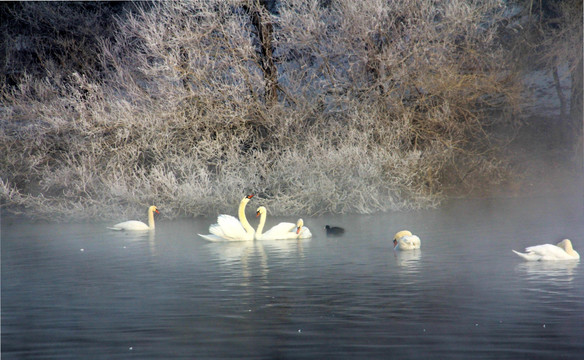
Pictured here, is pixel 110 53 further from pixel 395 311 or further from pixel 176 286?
pixel 395 311

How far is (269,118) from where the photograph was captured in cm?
2073

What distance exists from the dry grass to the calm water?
5.04 meters

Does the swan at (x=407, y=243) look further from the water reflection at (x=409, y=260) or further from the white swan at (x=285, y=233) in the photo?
the white swan at (x=285, y=233)

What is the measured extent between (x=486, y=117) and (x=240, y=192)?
8.23 meters

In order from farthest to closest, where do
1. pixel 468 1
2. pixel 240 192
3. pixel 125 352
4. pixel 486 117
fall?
pixel 486 117 < pixel 468 1 < pixel 240 192 < pixel 125 352

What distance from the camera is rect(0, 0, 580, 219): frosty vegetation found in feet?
65.4

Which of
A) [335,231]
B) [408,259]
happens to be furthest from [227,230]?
[408,259]

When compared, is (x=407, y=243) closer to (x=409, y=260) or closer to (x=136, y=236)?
(x=409, y=260)

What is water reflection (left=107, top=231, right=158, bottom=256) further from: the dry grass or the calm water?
the dry grass

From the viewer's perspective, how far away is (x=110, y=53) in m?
22.1

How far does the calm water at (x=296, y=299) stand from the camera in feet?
21.0

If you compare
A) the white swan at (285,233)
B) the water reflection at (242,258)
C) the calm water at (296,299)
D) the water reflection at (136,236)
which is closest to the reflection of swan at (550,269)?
the calm water at (296,299)

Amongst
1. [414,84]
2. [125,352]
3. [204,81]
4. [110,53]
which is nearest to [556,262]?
[125,352]

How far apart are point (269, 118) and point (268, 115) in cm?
13
